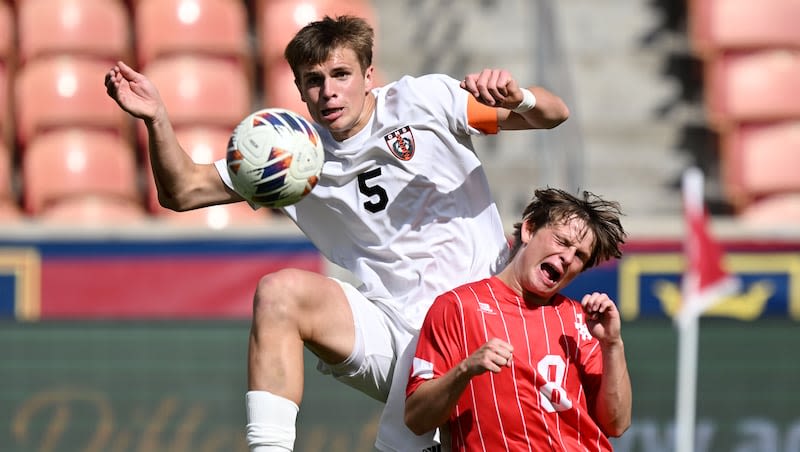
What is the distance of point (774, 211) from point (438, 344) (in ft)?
16.2

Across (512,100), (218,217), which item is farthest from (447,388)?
(218,217)

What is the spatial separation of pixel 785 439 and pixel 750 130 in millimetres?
2801

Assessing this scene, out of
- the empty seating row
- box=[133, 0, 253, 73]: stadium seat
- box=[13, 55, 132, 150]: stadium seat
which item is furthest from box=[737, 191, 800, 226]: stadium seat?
box=[13, 55, 132, 150]: stadium seat

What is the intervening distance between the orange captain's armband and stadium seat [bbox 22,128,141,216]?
4567 mm

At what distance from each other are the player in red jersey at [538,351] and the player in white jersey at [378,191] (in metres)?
0.24

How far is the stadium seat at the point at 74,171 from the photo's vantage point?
8.70 meters

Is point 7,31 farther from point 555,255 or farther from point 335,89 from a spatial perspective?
point 555,255

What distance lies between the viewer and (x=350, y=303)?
4512 mm

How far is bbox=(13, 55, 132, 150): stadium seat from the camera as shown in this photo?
912 centimetres

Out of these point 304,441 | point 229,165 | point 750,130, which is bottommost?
point 304,441

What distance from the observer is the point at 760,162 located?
9195 millimetres

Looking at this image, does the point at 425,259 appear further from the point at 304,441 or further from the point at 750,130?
the point at 750,130

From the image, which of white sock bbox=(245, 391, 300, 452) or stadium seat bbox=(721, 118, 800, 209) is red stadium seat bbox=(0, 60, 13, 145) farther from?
white sock bbox=(245, 391, 300, 452)

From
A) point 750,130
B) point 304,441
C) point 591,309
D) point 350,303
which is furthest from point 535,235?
point 750,130
